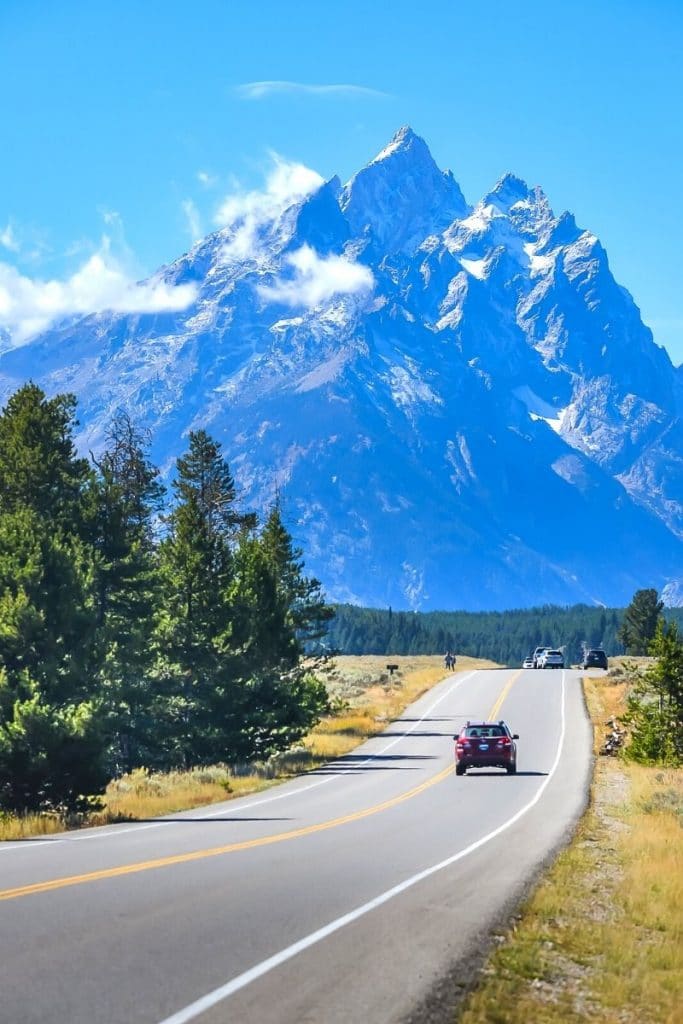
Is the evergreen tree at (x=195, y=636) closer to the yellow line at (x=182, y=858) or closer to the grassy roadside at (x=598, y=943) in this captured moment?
the yellow line at (x=182, y=858)

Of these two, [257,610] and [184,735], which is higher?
[257,610]

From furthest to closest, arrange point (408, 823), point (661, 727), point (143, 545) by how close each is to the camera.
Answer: point (143, 545)
point (661, 727)
point (408, 823)

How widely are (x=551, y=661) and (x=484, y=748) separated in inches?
2819

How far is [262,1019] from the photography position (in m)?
8.88

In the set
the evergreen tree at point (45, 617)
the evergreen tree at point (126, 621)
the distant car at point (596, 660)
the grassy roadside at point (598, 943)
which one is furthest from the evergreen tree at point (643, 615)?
the grassy roadside at point (598, 943)

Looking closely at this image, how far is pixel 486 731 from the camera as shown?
42531 mm

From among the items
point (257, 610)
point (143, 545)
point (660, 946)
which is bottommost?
point (660, 946)

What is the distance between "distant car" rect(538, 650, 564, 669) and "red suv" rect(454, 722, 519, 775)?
70336 millimetres

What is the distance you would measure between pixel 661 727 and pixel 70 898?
31.3m

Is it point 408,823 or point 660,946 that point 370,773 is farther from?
point 660,946

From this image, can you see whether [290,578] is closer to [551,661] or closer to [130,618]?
[130,618]

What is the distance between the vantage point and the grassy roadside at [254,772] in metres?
26.6

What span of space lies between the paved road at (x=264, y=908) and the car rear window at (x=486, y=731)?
10.3m

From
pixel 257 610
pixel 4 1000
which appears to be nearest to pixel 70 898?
pixel 4 1000
